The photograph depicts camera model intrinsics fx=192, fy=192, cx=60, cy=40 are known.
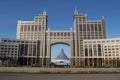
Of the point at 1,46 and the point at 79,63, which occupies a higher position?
the point at 1,46

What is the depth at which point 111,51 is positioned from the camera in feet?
608

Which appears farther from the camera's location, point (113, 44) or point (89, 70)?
point (113, 44)

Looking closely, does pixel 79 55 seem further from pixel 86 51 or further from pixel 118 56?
pixel 118 56

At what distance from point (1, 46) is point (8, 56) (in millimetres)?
12586

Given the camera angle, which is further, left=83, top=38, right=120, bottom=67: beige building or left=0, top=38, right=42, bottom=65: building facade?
left=0, top=38, right=42, bottom=65: building facade

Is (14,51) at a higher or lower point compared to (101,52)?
higher

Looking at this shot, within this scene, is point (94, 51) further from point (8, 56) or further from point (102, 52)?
point (8, 56)

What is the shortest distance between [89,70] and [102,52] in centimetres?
10451

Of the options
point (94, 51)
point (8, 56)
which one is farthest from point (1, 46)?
point (94, 51)

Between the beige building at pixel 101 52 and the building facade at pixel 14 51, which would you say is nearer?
the beige building at pixel 101 52

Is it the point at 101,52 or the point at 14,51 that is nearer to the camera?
the point at 14,51

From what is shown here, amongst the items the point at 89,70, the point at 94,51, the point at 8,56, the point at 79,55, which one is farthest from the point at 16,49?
the point at 89,70

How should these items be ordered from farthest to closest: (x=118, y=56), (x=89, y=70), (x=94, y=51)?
(x=94, y=51) → (x=118, y=56) → (x=89, y=70)

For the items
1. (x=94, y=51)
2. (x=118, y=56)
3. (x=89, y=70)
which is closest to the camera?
(x=89, y=70)
